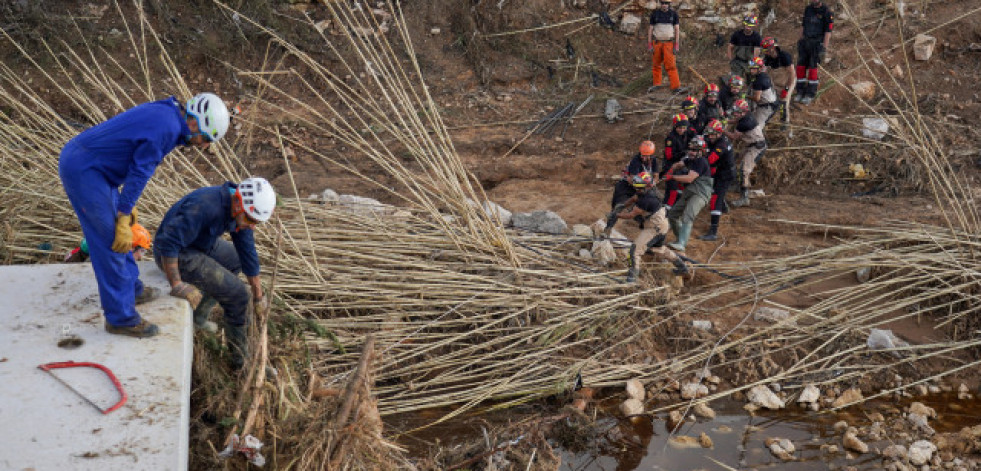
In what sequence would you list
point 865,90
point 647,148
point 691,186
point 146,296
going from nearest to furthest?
point 146,296 → point 647,148 → point 691,186 → point 865,90

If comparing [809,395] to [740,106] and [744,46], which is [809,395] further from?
[744,46]

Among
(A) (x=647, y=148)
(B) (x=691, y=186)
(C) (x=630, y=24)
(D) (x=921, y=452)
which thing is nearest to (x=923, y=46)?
(C) (x=630, y=24)

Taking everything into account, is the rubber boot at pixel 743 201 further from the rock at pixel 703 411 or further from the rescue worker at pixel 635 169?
the rock at pixel 703 411

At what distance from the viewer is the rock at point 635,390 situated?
5953 millimetres

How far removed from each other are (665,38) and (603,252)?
4152 mm

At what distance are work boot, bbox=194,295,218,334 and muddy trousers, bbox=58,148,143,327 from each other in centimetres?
72

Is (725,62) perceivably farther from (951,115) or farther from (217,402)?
(217,402)

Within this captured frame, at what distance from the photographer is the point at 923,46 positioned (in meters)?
10.7

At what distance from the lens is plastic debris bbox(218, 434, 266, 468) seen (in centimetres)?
372

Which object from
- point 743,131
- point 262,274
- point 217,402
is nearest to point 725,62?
point 743,131

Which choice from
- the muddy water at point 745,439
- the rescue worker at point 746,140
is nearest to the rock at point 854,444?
the muddy water at point 745,439

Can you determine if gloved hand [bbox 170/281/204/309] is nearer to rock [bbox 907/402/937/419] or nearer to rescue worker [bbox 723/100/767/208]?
rock [bbox 907/402/937/419]

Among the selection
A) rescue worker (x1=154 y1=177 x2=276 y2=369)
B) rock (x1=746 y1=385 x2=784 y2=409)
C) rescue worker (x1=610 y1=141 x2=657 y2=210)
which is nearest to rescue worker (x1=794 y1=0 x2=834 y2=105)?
rescue worker (x1=610 y1=141 x2=657 y2=210)

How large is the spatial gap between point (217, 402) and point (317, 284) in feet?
6.25
